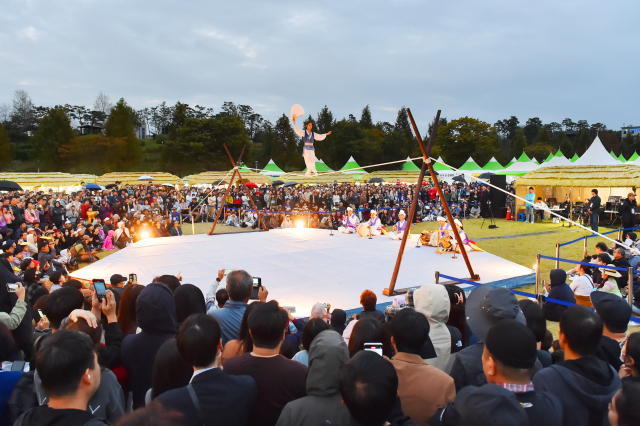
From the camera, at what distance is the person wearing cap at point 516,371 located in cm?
179

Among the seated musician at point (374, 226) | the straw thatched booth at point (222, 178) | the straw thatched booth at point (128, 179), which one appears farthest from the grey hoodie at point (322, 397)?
the straw thatched booth at point (128, 179)

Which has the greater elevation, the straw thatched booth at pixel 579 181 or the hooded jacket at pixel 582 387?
the straw thatched booth at pixel 579 181

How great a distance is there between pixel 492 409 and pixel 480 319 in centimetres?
126

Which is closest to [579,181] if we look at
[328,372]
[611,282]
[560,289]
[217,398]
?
[611,282]

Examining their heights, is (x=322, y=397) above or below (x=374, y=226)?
above

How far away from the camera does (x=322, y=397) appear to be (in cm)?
200

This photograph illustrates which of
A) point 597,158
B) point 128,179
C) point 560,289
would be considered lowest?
point 560,289

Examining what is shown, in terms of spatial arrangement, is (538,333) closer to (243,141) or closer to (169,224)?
(169,224)

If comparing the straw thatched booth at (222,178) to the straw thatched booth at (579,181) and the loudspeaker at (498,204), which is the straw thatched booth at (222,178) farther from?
the straw thatched booth at (579,181)

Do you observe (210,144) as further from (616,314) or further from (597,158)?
(616,314)

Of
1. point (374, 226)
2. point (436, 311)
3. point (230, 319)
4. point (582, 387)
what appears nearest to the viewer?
point (582, 387)

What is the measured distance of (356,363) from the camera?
1.74 metres

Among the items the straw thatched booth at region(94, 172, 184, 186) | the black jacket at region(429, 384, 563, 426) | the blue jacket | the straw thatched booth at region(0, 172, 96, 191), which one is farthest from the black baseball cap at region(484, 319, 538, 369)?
the straw thatched booth at region(94, 172, 184, 186)

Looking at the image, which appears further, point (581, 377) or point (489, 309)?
point (489, 309)
